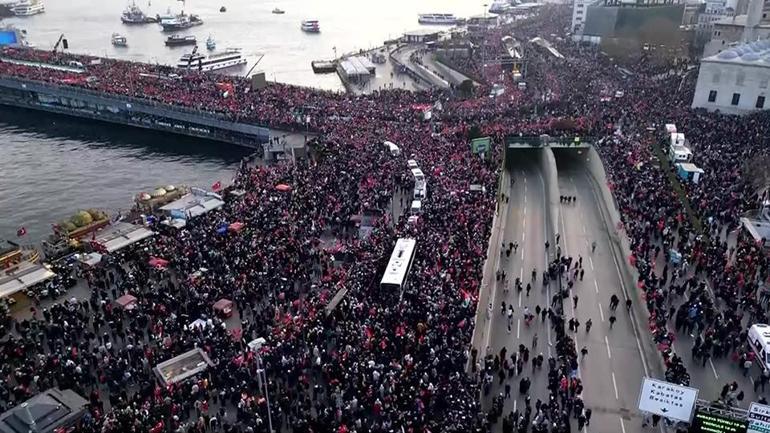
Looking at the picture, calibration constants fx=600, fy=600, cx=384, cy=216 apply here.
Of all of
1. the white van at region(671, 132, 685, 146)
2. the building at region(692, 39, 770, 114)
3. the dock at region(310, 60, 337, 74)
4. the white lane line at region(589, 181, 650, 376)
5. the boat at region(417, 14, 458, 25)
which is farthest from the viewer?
the boat at region(417, 14, 458, 25)

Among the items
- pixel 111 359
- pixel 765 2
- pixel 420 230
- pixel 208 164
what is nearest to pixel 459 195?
pixel 420 230

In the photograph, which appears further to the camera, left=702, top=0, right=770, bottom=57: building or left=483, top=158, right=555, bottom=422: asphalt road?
left=702, top=0, right=770, bottom=57: building

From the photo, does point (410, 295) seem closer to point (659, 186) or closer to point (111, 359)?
point (111, 359)

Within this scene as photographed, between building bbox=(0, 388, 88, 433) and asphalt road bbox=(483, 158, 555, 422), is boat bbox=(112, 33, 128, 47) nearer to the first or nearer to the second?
asphalt road bbox=(483, 158, 555, 422)

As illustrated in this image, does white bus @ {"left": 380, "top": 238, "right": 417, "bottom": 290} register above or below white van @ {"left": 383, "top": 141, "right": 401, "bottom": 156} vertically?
below

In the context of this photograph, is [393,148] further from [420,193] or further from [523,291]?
[523,291]

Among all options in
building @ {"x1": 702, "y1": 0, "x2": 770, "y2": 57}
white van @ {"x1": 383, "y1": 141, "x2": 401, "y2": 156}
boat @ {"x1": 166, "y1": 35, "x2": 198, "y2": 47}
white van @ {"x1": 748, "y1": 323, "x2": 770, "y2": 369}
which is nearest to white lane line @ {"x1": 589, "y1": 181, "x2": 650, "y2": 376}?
white van @ {"x1": 748, "y1": 323, "x2": 770, "y2": 369}
